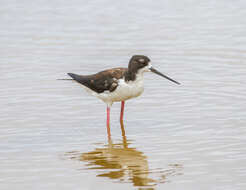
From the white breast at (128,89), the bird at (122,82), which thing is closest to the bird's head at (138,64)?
the bird at (122,82)

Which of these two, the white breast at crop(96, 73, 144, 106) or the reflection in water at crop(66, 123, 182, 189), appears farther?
the white breast at crop(96, 73, 144, 106)

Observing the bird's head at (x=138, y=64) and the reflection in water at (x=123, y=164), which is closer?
the reflection in water at (x=123, y=164)

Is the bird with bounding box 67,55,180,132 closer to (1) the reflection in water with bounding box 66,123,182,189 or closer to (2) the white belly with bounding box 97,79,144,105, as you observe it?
(2) the white belly with bounding box 97,79,144,105

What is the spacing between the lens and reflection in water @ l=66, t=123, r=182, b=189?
353 inches

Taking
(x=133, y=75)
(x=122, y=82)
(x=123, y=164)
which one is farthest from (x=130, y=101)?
(x=123, y=164)

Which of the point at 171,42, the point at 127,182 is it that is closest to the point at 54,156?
the point at 127,182

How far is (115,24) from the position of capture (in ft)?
63.5

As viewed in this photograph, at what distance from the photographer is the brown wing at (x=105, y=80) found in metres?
11.4

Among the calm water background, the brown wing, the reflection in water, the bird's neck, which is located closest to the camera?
the reflection in water

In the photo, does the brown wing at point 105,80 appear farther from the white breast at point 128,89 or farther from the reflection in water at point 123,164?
the reflection in water at point 123,164

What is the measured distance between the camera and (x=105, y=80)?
11562mm

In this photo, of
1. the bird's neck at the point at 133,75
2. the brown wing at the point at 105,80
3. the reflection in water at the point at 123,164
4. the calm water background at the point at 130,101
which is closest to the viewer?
the reflection in water at the point at 123,164

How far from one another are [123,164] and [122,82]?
2.00 meters

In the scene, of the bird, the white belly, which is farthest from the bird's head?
the white belly
